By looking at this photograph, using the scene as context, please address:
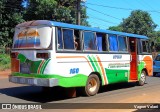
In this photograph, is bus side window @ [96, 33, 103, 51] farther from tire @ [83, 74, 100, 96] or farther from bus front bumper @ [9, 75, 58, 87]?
bus front bumper @ [9, 75, 58, 87]

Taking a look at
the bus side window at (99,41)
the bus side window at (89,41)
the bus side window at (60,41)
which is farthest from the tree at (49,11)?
the bus side window at (60,41)

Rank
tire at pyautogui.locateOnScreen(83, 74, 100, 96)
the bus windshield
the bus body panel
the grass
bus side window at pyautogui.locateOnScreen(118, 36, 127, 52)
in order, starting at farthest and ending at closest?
the grass → bus side window at pyautogui.locateOnScreen(118, 36, 127, 52) → tire at pyautogui.locateOnScreen(83, 74, 100, 96) → the bus windshield → the bus body panel

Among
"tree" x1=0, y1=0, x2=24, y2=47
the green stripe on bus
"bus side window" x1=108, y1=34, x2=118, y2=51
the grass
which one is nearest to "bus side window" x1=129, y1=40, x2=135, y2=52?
"bus side window" x1=108, y1=34, x2=118, y2=51

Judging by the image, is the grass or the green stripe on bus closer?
the green stripe on bus

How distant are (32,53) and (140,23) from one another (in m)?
55.5

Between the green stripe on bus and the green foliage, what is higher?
the green foliage

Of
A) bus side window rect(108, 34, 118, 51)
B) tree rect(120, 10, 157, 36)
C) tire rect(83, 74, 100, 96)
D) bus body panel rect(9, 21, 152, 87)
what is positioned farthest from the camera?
tree rect(120, 10, 157, 36)

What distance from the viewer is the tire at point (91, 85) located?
484 inches

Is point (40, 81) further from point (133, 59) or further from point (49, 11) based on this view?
point (49, 11)

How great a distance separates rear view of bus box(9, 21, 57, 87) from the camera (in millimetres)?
10773

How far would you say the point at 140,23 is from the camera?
64625mm

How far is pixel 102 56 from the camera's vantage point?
13.2 m

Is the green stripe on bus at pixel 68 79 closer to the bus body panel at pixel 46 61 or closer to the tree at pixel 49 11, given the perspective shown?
the bus body panel at pixel 46 61

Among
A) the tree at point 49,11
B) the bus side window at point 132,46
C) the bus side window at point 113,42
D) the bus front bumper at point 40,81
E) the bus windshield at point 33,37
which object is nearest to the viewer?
the bus front bumper at point 40,81
